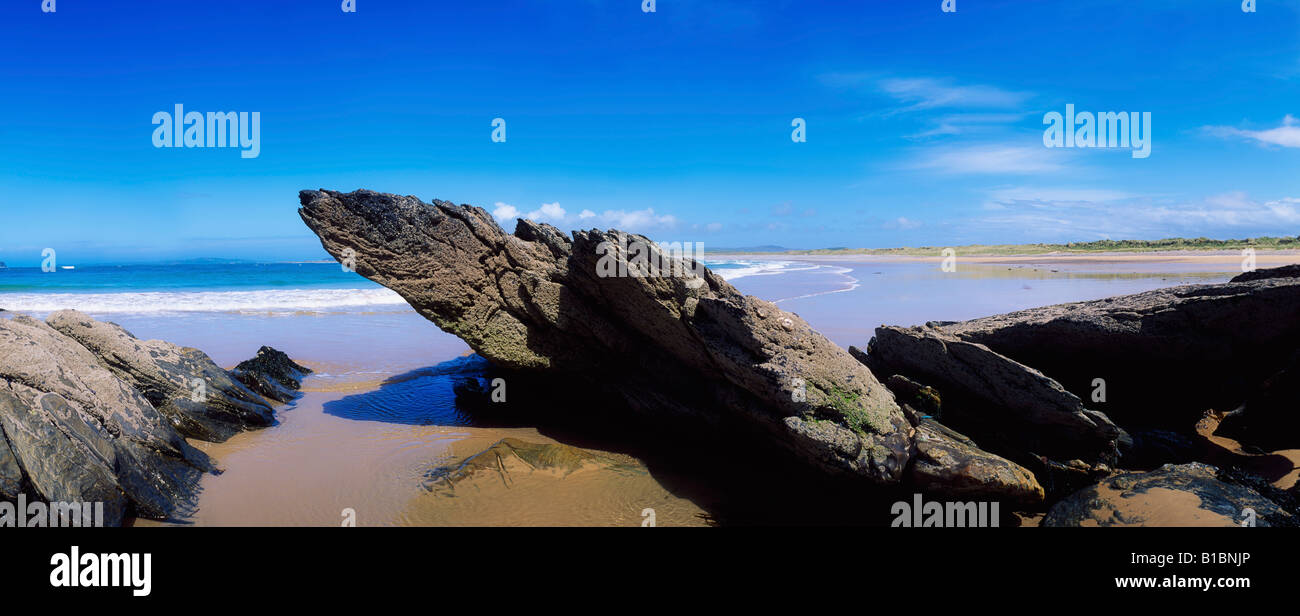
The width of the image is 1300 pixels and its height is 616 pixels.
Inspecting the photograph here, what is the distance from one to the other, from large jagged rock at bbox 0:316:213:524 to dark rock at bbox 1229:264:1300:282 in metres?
11.6

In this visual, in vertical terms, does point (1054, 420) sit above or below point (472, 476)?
above

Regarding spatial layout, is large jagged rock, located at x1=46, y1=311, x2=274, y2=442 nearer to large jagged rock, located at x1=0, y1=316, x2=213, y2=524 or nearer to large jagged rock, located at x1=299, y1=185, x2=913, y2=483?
large jagged rock, located at x1=0, y1=316, x2=213, y2=524

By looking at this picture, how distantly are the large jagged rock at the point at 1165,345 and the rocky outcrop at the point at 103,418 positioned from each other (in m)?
9.28

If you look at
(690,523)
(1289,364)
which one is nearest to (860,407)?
(690,523)

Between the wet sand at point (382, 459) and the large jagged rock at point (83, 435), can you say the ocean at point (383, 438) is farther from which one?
the large jagged rock at point (83, 435)

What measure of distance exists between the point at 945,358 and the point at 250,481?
26.4 feet

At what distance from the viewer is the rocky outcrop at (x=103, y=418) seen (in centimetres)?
495

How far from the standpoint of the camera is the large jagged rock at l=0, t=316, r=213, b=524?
495 cm

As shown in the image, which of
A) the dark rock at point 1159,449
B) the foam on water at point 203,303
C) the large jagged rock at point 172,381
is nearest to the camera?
the dark rock at point 1159,449

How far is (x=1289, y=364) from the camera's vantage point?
21.5 ft

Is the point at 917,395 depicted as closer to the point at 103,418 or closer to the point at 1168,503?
the point at 1168,503

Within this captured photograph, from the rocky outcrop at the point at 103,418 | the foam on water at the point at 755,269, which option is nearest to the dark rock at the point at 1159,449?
the rocky outcrop at the point at 103,418
